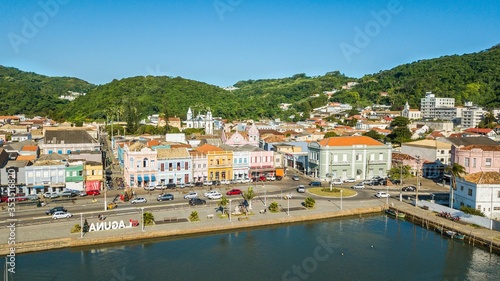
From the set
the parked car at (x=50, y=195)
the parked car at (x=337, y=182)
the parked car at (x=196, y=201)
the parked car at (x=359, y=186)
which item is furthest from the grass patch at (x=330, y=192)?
the parked car at (x=50, y=195)

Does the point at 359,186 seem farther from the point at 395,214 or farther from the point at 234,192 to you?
the point at 234,192

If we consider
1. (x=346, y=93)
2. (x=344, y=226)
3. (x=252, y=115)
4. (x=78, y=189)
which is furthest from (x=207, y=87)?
(x=344, y=226)

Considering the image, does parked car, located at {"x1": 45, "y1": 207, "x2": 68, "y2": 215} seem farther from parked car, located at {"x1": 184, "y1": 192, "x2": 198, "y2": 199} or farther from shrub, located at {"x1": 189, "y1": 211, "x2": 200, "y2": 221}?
parked car, located at {"x1": 184, "y1": 192, "x2": 198, "y2": 199}

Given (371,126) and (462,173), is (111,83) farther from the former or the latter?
(462,173)

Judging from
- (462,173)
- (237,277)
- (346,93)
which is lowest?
(237,277)

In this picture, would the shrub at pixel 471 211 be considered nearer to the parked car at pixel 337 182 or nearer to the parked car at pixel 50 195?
the parked car at pixel 337 182

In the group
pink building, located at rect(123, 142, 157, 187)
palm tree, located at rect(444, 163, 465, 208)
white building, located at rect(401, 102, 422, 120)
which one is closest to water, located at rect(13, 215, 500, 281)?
palm tree, located at rect(444, 163, 465, 208)

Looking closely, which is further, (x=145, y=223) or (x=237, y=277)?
(x=145, y=223)
